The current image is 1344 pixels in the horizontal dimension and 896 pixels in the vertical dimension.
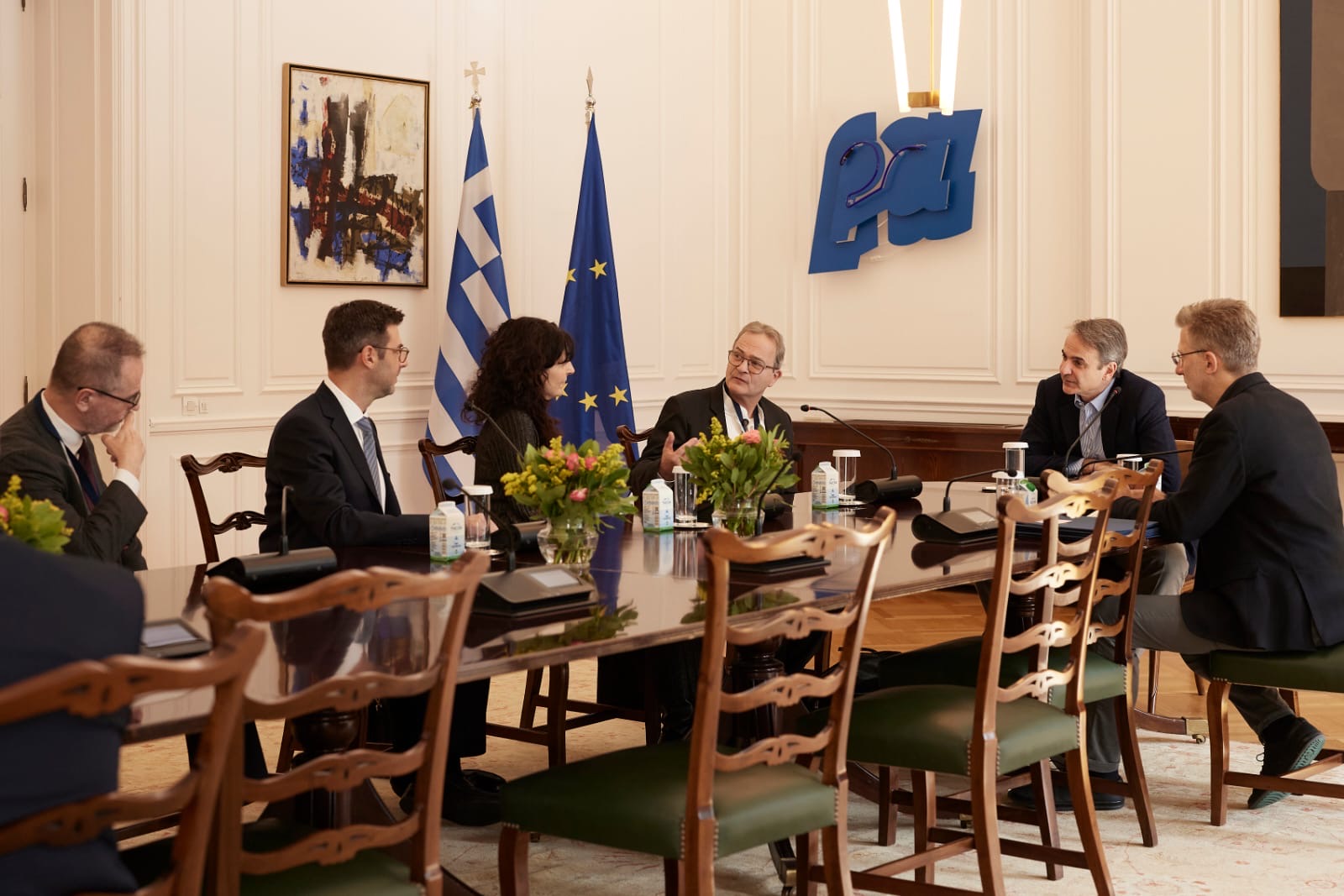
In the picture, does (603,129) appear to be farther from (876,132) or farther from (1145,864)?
(1145,864)

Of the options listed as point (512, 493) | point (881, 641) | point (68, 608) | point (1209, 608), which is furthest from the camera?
point (881, 641)

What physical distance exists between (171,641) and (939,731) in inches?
62.5

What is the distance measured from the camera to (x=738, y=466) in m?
3.78

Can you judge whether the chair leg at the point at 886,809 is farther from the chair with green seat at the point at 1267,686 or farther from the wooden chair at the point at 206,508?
the wooden chair at the point at 206,508

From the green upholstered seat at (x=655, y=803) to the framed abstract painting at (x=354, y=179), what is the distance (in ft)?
13.3

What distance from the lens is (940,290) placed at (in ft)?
24.9

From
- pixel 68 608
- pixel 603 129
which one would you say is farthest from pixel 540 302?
pixel 68 608

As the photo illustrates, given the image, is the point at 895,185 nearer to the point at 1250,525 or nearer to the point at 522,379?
the point at 522,379

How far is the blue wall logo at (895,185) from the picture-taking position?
24.4 feet

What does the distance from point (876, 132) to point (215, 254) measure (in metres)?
3.50

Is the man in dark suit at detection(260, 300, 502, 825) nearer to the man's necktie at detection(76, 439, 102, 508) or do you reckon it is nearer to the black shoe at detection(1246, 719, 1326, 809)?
the man's necktie at detection(76, 439, 102, 508)


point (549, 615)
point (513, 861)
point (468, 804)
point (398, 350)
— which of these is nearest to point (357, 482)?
point (398, 350)

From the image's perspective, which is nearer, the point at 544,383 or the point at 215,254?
the point at 544,383

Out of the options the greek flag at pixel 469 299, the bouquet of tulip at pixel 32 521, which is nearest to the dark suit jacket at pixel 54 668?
the bouquet of tulip at pixel 32 521
